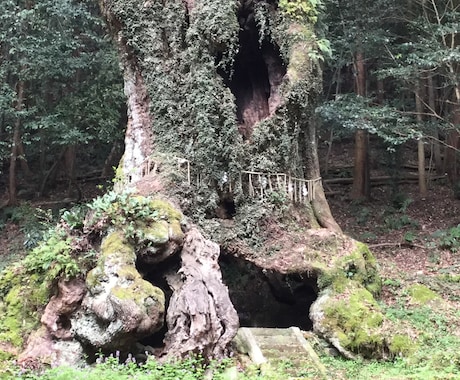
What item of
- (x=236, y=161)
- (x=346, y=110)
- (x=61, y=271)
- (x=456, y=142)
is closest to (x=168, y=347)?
(x=61, y=271)

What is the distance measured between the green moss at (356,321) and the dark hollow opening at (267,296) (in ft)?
4.29

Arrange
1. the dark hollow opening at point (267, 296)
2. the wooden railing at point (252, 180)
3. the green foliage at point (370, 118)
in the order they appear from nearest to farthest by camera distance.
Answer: the wooden railing at point (252, 180)
the dark hollow opening at point (267, 296)
the green foliage at point (370, 118)

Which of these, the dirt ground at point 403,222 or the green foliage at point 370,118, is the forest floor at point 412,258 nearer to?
the dirt ground at point 403,222

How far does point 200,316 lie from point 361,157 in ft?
38.7

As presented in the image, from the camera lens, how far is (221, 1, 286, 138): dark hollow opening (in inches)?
444

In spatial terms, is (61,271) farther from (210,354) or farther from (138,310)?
(210,354)

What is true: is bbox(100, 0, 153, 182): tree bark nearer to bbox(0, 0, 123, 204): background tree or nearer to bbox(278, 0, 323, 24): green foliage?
bbox(278, 0, 323, 24): green foliage

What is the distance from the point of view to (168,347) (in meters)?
6.45

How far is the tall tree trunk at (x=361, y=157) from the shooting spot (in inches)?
667

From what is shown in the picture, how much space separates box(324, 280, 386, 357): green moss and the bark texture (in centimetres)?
196

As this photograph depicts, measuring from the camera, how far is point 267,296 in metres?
10.9

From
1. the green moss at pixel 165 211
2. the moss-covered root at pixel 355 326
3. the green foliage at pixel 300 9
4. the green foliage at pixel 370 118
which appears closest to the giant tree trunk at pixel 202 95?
the green foliage at pixel 300 9

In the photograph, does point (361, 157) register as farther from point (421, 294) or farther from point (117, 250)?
point (117, 250)

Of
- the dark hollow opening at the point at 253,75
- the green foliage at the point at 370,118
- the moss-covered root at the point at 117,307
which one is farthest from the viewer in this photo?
the green foliage at the point at 370,118
